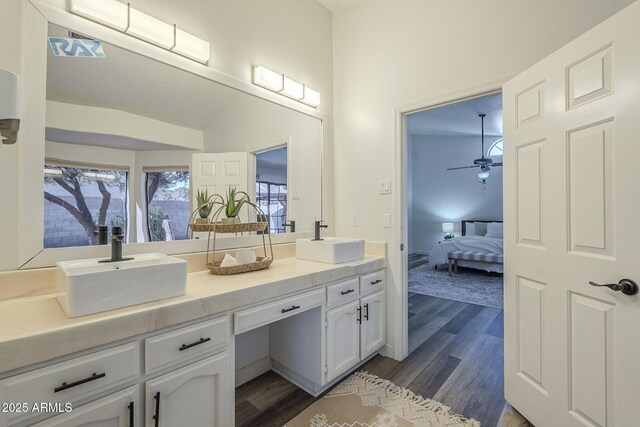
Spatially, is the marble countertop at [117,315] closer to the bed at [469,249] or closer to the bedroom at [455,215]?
the bedroom at [455,215]

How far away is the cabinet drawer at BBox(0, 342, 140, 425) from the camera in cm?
85

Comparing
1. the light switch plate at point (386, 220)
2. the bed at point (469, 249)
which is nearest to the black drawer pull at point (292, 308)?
the light switch plate at point (386, 220)

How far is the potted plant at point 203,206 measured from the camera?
1.82 m

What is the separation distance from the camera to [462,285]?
188 inches

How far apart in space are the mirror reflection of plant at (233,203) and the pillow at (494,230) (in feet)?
20.3

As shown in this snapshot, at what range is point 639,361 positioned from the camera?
1.14 m

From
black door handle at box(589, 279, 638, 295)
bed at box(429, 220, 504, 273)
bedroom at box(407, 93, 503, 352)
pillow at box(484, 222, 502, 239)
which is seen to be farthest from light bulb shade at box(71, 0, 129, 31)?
pillow at box(484, 222, 502, 239)

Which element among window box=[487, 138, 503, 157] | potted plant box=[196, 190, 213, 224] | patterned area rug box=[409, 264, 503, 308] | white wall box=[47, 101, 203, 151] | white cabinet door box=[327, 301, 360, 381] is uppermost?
window box=[487, 138, 503, 157]

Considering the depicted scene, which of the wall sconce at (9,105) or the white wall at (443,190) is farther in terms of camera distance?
the white wall at (443,190)

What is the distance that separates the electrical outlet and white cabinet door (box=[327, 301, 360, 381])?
3.03ft

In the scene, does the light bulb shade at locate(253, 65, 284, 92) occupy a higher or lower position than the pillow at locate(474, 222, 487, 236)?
higher

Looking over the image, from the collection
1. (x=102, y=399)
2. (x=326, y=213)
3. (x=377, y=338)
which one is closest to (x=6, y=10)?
(x=102, y=399)

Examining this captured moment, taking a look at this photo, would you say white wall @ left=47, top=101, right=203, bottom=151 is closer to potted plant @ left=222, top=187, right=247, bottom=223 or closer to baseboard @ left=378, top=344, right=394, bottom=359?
potted plant @ left=222, top=187, right=247, bottom=223

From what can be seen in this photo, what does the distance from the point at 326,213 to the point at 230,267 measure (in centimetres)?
121
